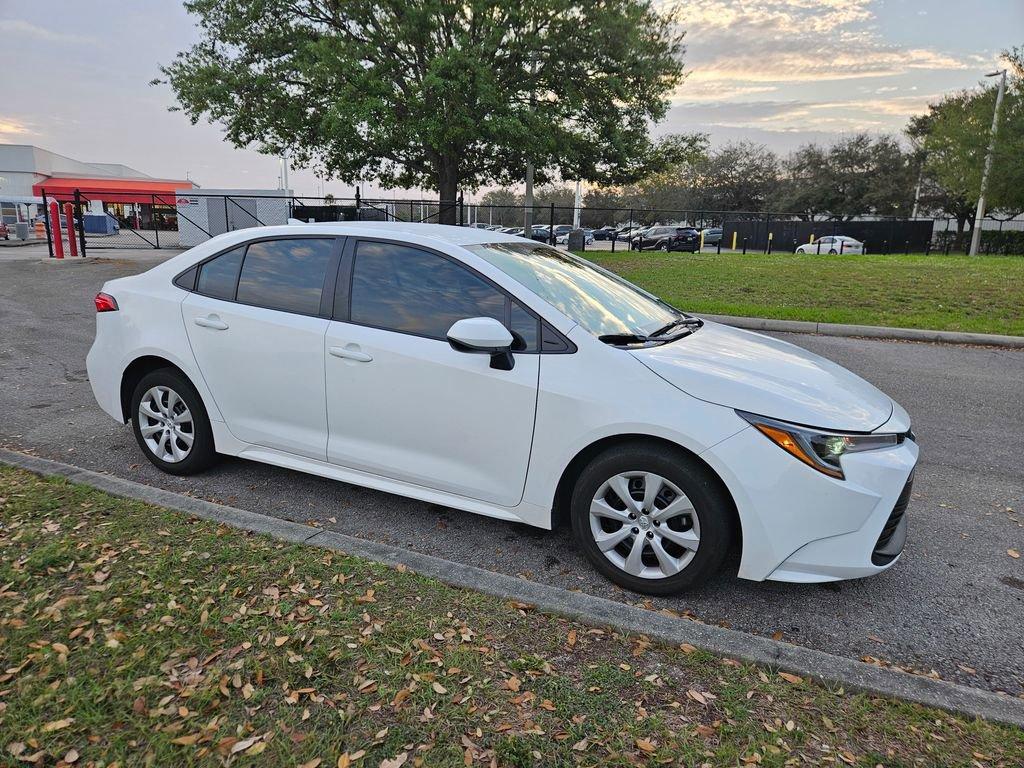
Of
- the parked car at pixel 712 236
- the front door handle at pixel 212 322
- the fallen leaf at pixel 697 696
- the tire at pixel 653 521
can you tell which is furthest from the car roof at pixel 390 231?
the parked car at pixel 712 236

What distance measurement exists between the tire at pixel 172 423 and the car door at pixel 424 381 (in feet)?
3.43

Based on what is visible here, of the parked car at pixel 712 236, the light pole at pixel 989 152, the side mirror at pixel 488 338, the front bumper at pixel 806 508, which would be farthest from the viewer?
the parked car at pixel 712 236

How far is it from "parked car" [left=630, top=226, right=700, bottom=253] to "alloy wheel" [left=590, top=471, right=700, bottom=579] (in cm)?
3192

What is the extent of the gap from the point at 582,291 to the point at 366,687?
7.64 ft

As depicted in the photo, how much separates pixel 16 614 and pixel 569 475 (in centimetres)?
241

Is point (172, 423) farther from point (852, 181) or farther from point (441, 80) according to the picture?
point (852, 181)

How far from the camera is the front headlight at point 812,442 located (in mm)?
2875

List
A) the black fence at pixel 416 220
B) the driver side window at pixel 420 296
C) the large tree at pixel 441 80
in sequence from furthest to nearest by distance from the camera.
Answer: the black fence at pixel 416 220 < the large tree at pixel 441 80 < the driver side window at pixel 420 296

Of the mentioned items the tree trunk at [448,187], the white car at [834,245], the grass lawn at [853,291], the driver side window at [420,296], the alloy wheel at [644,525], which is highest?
the tree trunk at [448,187]

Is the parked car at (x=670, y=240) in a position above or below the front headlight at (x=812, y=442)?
above

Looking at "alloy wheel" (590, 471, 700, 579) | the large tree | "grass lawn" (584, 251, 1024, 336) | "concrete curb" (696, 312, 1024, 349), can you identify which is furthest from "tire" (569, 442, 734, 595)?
the large tree

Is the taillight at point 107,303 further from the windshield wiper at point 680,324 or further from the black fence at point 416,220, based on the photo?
the black fence at point 416,220

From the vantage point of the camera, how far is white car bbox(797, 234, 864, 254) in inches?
1203

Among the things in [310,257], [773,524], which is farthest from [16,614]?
[773,524]
